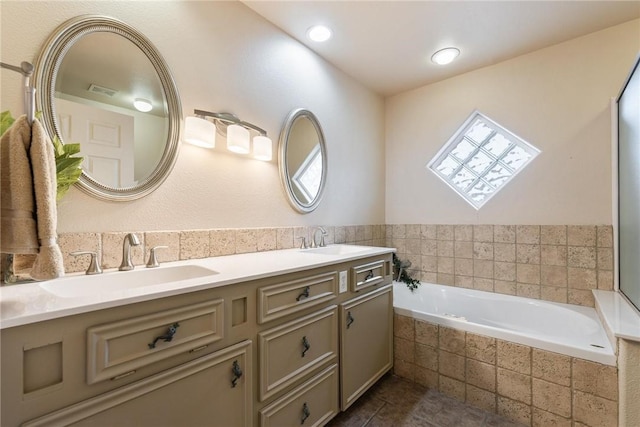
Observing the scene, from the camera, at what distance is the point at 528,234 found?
2229 mm

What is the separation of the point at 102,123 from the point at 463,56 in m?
2.63

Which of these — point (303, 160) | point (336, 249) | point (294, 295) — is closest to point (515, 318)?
point (336, 249)

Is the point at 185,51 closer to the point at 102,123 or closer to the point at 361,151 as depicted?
the point at 102,123

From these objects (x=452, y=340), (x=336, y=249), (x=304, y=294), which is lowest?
(x=452, y=340)

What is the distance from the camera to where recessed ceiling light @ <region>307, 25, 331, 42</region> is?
1.94 meters

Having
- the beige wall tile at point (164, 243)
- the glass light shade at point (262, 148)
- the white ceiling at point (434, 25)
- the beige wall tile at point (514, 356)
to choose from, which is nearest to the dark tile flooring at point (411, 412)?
the beige wall tile at point (514, 356)

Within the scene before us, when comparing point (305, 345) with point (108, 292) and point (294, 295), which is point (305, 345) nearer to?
point (294, 295)

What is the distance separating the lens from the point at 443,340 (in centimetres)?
188

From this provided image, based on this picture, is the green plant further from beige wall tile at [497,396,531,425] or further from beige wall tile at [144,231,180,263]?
beige wall tile at [497,396,531,425]

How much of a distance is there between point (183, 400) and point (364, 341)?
1.12 meters

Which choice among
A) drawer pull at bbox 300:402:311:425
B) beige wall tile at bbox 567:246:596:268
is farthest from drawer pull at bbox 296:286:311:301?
beige wall tile at bbox 567:246:596:268

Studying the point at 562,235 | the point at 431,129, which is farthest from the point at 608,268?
the point at 431,129

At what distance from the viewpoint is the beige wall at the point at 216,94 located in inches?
42.7

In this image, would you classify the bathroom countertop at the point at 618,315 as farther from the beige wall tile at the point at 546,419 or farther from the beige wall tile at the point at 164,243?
the beige wall tile at the point at 164,243
